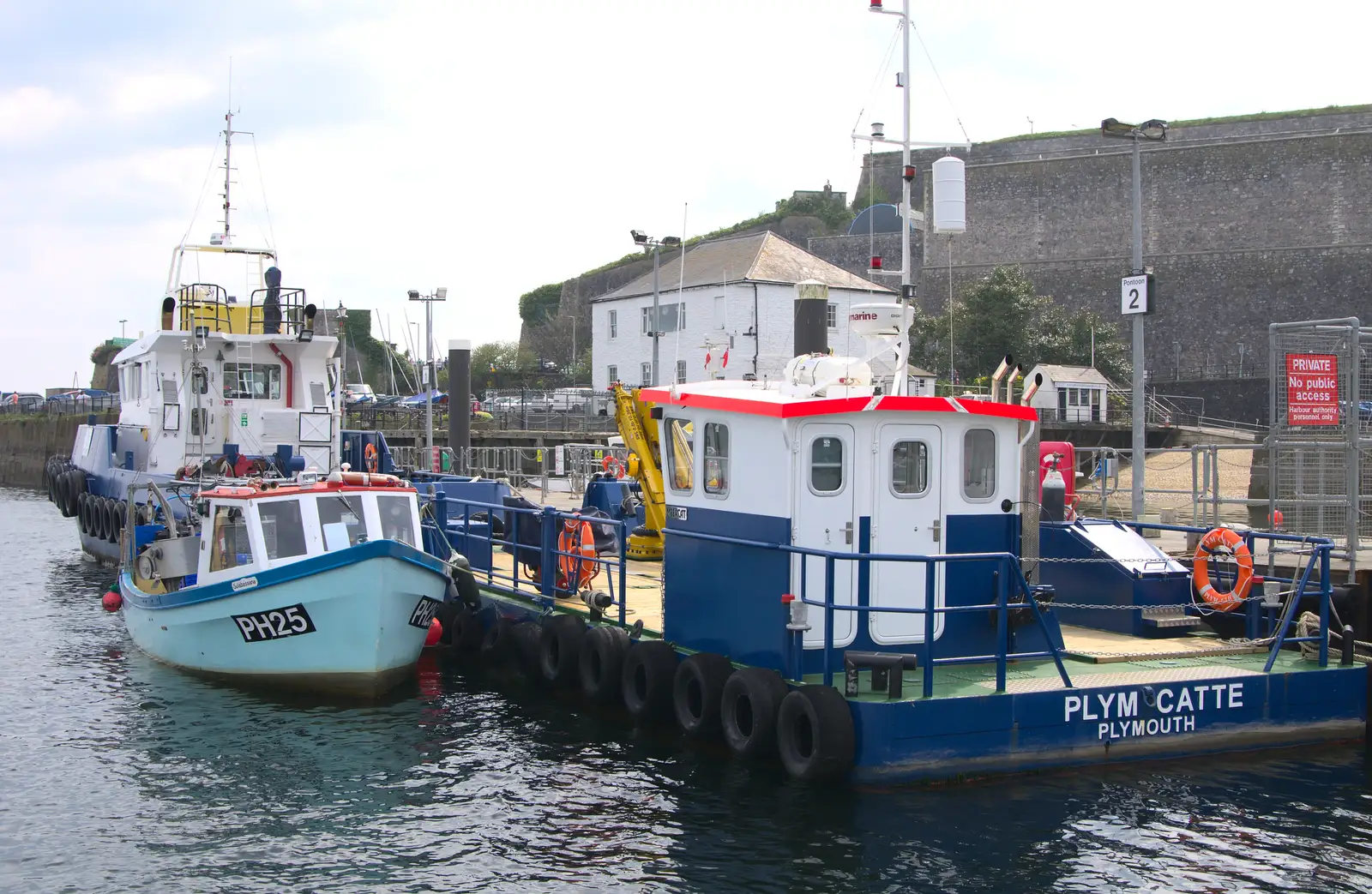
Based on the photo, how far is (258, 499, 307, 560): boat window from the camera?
14398mm

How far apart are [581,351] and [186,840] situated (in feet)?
246

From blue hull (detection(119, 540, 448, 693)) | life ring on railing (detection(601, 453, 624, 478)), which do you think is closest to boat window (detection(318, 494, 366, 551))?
blue hull (detection(119, 540, 448, 693))

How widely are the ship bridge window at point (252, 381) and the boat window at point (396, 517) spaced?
10.6 m

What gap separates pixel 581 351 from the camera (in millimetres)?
84250

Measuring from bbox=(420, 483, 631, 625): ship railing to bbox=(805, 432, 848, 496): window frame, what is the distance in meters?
3.14

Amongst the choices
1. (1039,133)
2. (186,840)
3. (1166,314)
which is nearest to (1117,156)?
(1166,314)

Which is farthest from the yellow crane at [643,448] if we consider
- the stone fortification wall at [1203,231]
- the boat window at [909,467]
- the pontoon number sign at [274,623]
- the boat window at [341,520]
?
the stone fortification wall at [1203,231]

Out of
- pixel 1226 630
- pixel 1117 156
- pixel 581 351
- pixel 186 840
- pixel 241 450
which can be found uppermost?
pixel 1117 156

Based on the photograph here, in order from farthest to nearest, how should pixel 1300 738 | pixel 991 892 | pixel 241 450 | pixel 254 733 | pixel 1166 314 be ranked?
1. pixel 1166 314
2. pixel 241 450
3. pixel 254 733
4. pixel 1300 738
5. pixel 991 892

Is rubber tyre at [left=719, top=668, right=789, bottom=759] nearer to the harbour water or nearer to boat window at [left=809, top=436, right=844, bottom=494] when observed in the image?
the harbour water

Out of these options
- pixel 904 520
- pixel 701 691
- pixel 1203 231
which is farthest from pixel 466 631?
pixel 1203 231

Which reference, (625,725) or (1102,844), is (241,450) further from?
(1102,844)

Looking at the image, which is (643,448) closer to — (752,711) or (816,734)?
(752,711)

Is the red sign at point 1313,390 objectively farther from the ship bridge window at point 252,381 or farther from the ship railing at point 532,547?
the ship bridge window at point 252,381
